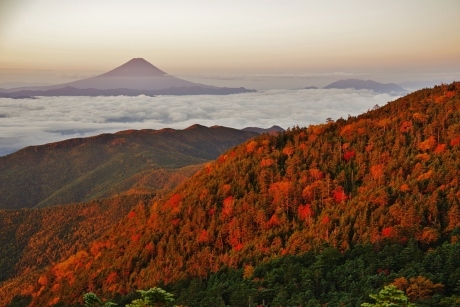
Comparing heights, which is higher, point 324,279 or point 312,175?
point 312,175

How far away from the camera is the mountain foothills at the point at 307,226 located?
55031mm

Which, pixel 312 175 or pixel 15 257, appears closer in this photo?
pixel 312 175

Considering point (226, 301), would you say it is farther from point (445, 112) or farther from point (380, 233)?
point (445, 112)

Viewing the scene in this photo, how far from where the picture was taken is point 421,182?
70.1 m

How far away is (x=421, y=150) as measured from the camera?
264 ft

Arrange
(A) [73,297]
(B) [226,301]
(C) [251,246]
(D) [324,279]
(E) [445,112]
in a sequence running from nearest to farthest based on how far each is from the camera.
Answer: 1. (D) [324,279]
2. (B) [226,301]
3. (C) [251,246]
4. (E) [445,112]
5. (A) [73,297]

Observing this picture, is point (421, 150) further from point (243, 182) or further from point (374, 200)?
point (243, 182)

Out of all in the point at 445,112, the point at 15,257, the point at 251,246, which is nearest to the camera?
the point at 251,246

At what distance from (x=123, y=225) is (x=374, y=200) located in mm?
70134

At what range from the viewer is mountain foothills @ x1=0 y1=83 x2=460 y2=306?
2167 inches

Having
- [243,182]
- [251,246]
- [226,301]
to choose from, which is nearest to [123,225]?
[243,182]

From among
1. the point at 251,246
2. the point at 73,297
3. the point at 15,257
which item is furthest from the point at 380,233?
the point at 15,257

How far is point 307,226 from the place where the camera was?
75562 millimetres

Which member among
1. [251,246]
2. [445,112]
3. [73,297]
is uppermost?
[445,112]
